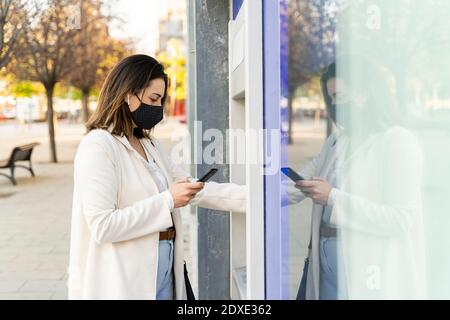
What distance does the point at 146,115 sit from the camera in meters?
1.95

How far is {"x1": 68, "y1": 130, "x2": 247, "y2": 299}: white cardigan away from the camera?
1.75m

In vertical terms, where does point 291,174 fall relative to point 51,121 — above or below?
below

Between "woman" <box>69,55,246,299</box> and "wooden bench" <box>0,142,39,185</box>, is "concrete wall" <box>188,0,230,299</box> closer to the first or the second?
"woman" <box>69,55,246,299</box>

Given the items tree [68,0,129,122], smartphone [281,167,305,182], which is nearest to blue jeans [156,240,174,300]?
smartphone [281,167,305,182]

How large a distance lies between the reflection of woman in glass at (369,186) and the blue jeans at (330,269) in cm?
4

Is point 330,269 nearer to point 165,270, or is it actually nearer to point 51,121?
point 165,270

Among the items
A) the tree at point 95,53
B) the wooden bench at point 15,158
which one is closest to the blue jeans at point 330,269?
the wooden bench at point 15,158

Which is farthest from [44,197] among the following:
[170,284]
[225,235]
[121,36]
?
[170,284]

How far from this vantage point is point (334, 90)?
61.8 inches

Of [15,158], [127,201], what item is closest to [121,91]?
[127,201]

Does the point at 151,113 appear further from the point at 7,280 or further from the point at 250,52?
the point at 7,280

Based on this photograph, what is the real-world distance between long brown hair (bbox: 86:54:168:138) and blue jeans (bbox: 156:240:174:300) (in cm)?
39

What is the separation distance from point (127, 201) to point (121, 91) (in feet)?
1.18

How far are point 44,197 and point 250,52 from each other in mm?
8956
